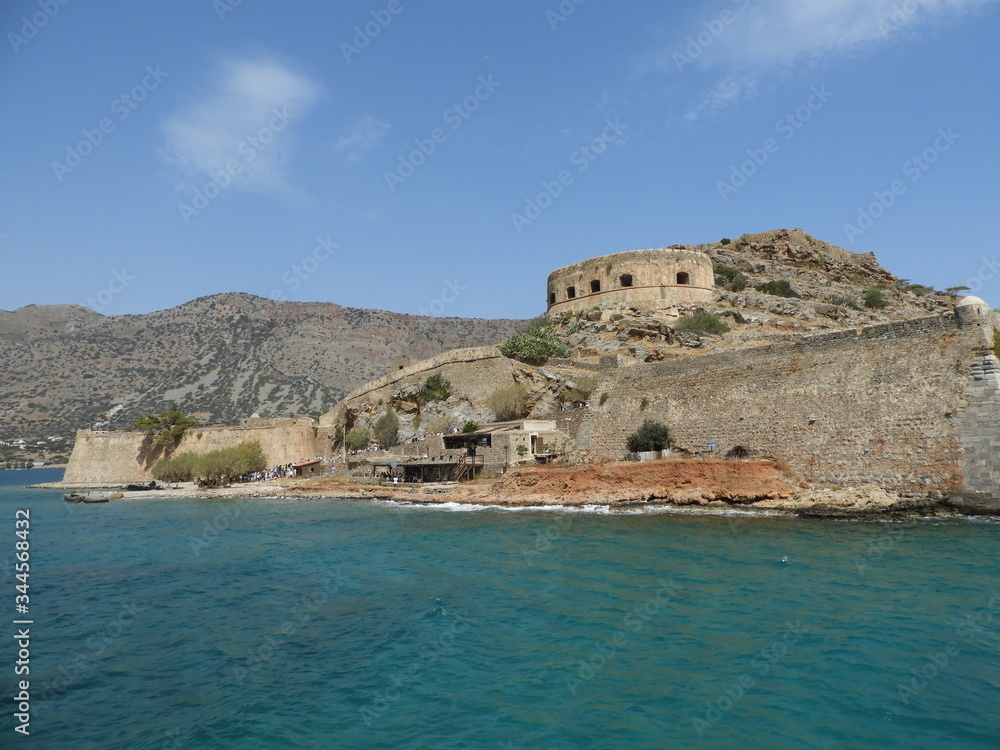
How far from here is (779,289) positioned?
116 ft

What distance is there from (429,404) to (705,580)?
74.8 ft

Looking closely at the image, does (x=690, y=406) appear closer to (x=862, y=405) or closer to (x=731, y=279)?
(x=862, y=405)

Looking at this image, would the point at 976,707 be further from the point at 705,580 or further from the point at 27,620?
the point at 27,620

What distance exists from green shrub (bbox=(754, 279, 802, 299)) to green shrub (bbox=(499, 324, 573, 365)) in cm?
1363

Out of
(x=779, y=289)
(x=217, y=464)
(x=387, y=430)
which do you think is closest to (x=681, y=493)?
(x=387, y=430)

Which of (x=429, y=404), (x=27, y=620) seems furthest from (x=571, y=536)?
(x=429, y=404)

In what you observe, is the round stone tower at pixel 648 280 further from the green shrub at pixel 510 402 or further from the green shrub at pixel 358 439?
the green shrub at pixel 358 439

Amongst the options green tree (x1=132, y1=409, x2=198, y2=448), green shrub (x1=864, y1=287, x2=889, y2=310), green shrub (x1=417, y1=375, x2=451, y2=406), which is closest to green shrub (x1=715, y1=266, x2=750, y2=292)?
green shrub (x1=864, y1=287, x2=889, y2=310)

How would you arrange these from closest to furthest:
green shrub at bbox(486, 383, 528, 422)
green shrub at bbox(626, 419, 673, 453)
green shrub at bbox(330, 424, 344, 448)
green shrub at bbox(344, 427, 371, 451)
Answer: green shrub at bbox(626, 419, 673, 453) < green shrub at bbox(486, 383, 528, 422) < green shrub at bbox(344, 427, 371, 451) < green shrub at bbox(330, 424, 344, 448)

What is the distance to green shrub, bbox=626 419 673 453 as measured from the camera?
19.6 m

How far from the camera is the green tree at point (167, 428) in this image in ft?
125

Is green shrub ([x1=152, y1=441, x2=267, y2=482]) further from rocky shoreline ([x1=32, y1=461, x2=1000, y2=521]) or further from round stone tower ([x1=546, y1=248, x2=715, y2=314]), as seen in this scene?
round stone tower ([x1=546, y1=248, x2=715, y2=314])

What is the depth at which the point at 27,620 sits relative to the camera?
8688 millimetres

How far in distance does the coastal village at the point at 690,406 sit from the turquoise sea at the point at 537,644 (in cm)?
244
